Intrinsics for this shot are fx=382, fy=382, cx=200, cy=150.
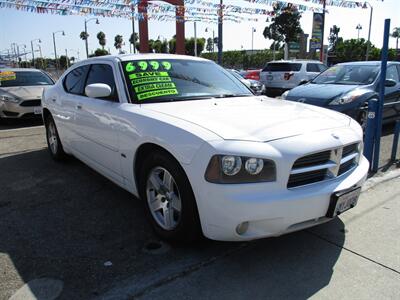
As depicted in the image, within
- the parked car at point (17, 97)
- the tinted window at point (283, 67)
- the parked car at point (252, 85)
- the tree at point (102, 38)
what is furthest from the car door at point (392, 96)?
the tree at point (102, 38)

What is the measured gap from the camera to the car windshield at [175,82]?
3.74 meters

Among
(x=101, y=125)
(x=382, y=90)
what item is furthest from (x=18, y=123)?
(x=382, y=90)

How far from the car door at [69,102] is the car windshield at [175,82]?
1.10m

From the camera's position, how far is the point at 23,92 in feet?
31.1

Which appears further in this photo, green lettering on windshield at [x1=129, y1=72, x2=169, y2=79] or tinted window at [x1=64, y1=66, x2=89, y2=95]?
tinted window at [x1=64, y1=66, x2=89, y2=95]

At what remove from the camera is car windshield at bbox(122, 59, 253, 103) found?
12.3 ft

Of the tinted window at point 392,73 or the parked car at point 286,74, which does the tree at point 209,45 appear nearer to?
the parked car at point 286,74

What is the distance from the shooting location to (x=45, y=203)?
4.18 metres

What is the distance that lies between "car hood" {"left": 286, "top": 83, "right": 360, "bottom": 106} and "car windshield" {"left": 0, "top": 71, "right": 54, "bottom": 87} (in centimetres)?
674

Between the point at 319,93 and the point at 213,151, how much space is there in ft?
18.3

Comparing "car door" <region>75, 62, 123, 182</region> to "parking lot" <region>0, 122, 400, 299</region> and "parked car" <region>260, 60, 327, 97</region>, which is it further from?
"parked car" <region>260, 60, 327, 97</region>

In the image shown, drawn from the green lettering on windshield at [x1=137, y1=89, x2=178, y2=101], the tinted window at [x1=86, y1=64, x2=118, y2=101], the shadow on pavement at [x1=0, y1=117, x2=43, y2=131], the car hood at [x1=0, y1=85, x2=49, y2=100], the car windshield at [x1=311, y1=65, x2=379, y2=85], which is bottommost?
the shadow on pavement at [x1=0, y1=117, x2=43, y2=131]

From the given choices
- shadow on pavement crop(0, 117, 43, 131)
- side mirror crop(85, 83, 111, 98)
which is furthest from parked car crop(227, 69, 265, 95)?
shadow on pavement crop(0, 117, 43, 131)

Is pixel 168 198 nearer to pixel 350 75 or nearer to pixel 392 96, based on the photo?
pixel 350 75
